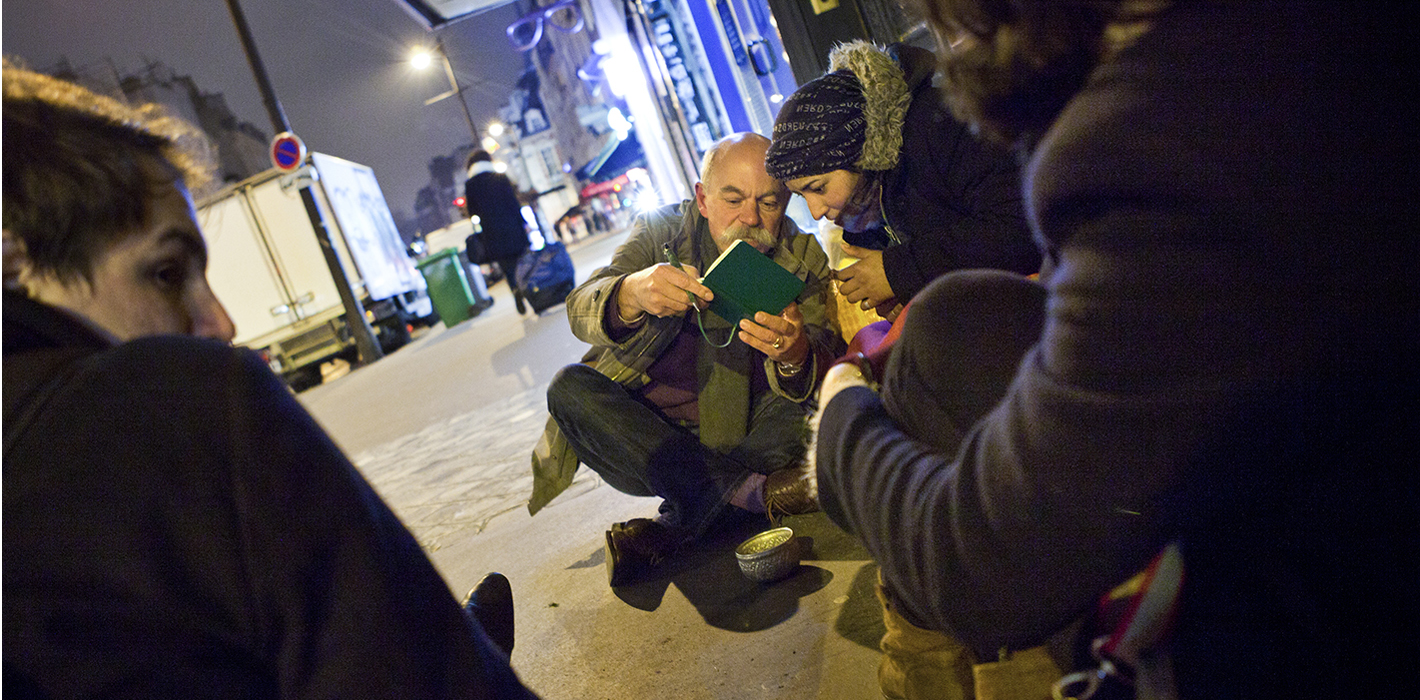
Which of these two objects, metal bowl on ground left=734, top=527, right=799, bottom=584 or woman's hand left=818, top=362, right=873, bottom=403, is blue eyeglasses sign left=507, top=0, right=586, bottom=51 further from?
woman's hand left=818, top=362, right=873, bottom=403

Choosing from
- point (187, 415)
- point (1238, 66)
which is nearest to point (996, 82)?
point (1238, 66)

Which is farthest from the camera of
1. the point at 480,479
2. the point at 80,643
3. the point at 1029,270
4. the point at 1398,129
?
the point at 480,479

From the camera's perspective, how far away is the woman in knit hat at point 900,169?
7.39ft

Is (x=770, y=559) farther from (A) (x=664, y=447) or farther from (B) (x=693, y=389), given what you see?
(B) (x=693, y=389)

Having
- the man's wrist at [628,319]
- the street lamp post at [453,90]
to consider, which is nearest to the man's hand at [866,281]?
the man's wrist at [628,319]

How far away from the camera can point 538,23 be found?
31.6ft

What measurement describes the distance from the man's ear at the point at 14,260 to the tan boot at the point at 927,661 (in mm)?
1395

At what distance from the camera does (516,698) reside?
1042 millimetres

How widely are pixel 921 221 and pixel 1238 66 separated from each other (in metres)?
1.77

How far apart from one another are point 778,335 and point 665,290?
0.37 metres

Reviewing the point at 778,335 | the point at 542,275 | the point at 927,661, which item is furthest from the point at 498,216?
the point at 927,661

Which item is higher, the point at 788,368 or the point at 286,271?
the point at 286,271

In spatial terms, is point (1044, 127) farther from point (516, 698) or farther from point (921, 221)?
point (921, 221)

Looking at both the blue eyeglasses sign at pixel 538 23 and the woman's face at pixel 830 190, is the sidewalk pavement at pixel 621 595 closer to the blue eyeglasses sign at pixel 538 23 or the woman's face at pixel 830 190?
the woman's face at pixel 830 190
